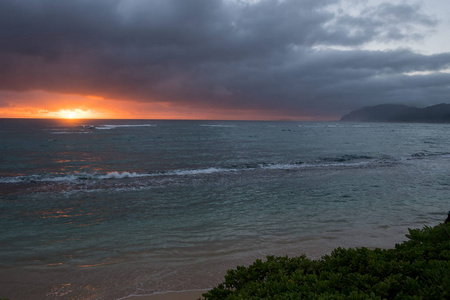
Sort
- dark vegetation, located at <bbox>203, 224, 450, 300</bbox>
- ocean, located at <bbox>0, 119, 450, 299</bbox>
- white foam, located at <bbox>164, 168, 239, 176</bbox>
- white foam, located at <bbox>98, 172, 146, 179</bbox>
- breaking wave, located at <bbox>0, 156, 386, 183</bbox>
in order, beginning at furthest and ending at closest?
white foam, located at <bbox>164, 168, 239, 176</bbox> < white foam, located at <bbox>98, 172, 146, 179</bbox> < breaking wave, located at <bbox>0, 156, 386, 183</bbox> < ocean, located at <bbox>0, 119, 450, 299</bbox> < dark vegetation, located at <bbox>203, 224, 450, 300</bbox>

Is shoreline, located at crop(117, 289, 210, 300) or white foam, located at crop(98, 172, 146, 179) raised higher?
white foam, located at crop(98, 172, 146, 179)

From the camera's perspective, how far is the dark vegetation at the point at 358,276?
132 inches

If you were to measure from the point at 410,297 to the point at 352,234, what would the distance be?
629cm

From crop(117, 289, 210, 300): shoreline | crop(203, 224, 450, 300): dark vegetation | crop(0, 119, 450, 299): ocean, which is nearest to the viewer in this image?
crop(203, 224, 450, 300): dark vegetation

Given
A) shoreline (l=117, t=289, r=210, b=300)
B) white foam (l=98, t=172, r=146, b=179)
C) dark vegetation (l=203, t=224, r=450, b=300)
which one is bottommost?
shoreline (l=117, t=289, r=210, b=300)

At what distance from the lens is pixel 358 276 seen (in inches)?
148

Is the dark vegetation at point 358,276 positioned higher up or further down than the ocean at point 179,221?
higher up

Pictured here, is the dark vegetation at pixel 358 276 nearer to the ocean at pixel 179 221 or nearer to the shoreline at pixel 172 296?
the shoreline at pixel 172 296

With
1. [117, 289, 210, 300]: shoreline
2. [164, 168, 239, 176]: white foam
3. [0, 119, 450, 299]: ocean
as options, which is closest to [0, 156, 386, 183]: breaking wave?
[164, 168, 239, 176]: white foam

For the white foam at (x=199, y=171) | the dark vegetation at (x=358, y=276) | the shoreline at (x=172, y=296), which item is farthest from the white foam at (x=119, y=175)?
the dark vegetation at (x=358, y=276)

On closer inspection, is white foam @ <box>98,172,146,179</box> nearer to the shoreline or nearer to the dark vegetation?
the shoreline

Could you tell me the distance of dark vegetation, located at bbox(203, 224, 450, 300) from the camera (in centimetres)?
335

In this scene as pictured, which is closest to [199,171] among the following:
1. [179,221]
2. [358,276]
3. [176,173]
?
[176,173]

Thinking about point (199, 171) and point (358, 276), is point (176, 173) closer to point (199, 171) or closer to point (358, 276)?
point (199, 171)
